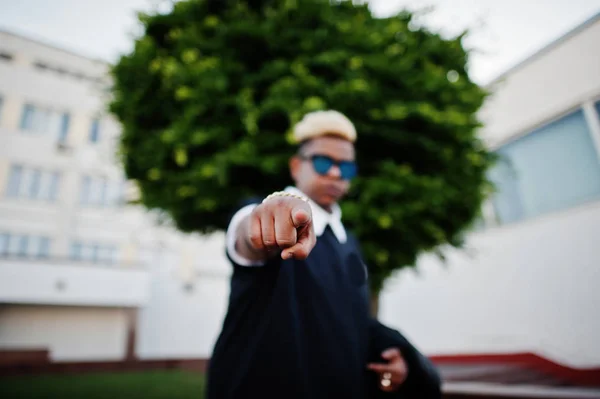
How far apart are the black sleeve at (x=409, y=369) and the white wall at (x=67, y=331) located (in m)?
18.5

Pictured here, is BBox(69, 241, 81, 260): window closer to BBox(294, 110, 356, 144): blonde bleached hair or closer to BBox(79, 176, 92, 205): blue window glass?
BBox(79, 176, 92, 205): blue window glass

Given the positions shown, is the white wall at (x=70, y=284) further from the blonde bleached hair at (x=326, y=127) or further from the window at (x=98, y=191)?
the blonde bleached hair at (x=326, y=127)

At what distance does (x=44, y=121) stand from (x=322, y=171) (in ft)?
60.1

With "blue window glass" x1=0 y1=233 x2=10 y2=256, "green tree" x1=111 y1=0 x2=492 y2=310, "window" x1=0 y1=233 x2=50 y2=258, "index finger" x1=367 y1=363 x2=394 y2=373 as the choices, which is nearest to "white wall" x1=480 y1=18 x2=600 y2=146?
"green tree" x1=111 y1=0 x2=492 y2=310

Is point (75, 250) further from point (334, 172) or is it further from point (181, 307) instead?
point (334, 172)

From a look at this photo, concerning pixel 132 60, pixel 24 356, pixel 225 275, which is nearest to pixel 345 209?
pixel 132 60

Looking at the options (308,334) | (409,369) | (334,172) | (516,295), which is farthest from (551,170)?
(308,334)

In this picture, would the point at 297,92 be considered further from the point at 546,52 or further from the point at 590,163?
the point at 590,163

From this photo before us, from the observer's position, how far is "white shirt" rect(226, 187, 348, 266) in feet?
4.55

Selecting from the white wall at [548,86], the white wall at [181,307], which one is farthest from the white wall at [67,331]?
the white wall at [548,86]

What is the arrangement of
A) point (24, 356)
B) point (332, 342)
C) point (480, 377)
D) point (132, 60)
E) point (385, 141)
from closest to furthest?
point (332, 342) → point (480, 377) → point (385, 141) → point (132, 60) → point (24, 356)

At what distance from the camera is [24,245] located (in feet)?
52.1

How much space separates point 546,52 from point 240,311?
8.25 feet

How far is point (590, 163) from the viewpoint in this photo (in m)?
2.33
